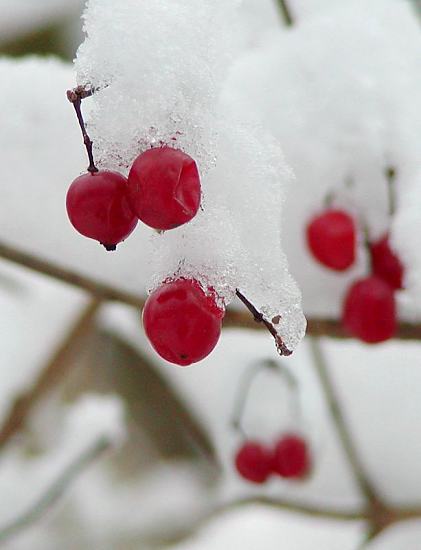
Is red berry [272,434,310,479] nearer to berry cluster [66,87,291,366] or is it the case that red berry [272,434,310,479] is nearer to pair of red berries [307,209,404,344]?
pair of red berries [307,209,404,344]

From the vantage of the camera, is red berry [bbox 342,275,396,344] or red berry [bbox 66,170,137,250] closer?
red berry [bbox 66,170,137,250]

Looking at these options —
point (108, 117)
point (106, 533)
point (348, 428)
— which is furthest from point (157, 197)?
point (106, 533)

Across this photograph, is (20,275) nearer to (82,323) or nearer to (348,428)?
(82,323)

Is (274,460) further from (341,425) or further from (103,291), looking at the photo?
(103,291)

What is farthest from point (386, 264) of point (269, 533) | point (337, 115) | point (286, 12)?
point (269, 533)

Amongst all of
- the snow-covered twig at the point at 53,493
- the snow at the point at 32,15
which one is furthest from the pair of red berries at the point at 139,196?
the snow at the point at 32,15

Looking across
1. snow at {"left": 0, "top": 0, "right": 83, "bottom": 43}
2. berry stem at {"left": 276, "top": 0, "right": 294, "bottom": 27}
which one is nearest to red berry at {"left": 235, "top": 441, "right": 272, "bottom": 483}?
berry stem at {"left": 276, "top": 0, "right": 294, "bottom": 27}
